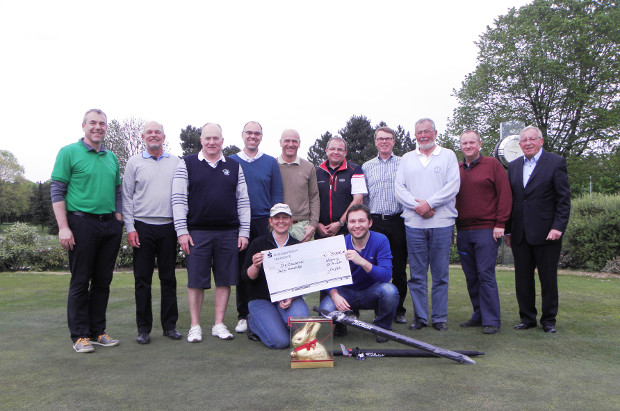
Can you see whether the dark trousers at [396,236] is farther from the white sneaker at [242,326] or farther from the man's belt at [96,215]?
the man's belt at [96,215]

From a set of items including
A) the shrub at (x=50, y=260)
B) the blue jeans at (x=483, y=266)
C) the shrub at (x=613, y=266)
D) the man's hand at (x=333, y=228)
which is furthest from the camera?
the shrub at (x=50, y=260)

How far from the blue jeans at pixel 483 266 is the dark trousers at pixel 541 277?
326 millimetres

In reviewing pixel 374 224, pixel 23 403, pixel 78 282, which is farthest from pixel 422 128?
pixel 23 403

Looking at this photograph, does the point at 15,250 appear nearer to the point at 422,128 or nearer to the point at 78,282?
the point at 78,282

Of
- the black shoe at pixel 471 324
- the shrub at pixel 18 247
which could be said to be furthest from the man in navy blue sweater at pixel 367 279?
the shrub at pixel 18 247

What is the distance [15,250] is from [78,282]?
9919 millimetres

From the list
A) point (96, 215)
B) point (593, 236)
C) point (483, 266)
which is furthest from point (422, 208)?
point (593, 236)

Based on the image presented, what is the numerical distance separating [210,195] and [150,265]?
90cm

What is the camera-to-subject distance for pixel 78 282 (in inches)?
169

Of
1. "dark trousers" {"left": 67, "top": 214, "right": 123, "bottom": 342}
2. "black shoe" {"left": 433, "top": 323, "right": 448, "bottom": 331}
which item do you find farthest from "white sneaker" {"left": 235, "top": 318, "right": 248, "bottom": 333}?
"black shoe" {"left": 433, "top": 323, "right": 448, "bottom": 331}

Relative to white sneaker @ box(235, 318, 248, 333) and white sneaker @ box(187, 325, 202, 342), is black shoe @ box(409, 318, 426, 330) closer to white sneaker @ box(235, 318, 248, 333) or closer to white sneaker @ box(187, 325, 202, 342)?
white sneaker @ box(235, 318, 248, 333)

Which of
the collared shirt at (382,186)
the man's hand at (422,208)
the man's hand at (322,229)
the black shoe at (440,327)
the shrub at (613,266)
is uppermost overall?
the collared shirt at (382,186)

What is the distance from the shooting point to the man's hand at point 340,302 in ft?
14.5

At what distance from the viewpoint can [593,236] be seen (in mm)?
11383
